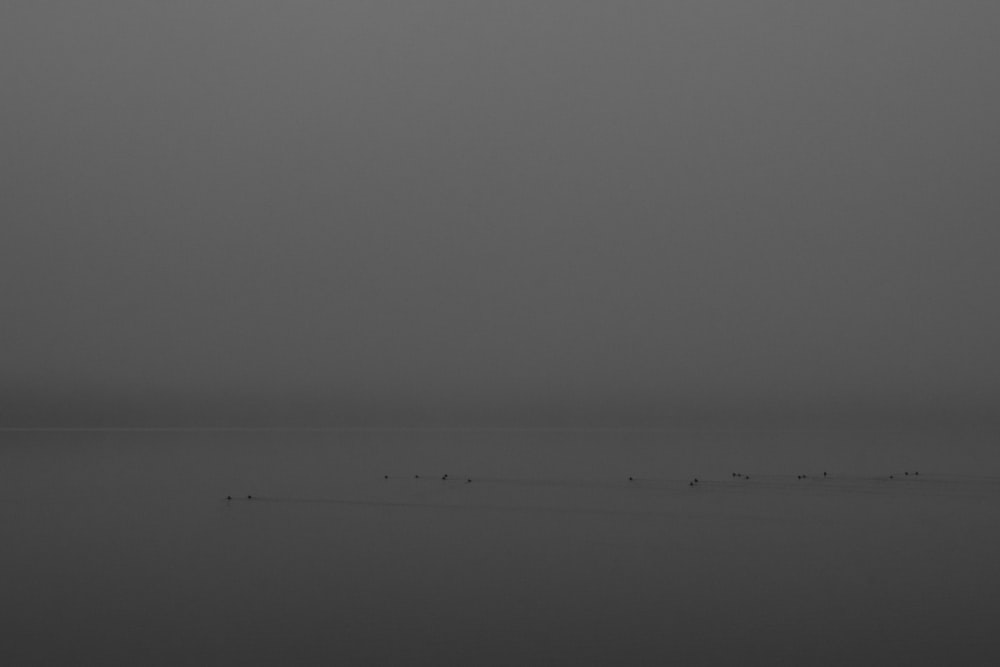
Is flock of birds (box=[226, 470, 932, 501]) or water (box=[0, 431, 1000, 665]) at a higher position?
flock of birds (box=[226, 470, 932, 501])

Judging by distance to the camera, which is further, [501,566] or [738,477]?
[738,477]

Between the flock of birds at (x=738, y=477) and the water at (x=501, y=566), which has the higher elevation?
the flock of birds at (x=738, y=477)

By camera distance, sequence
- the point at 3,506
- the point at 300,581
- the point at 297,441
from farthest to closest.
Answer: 1. the point at 297,441
2. the point at 3,506
3. the point at 300,581

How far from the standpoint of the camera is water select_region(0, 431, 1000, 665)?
2111 mm

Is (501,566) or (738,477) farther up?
(738,477)

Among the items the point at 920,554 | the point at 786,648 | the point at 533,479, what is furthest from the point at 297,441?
the point at 786,648

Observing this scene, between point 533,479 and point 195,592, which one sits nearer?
point 195,592

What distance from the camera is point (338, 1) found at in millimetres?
13328

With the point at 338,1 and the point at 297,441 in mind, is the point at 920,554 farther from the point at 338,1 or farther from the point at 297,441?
the point at 338,1

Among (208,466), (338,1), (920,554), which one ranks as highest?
(338,1)

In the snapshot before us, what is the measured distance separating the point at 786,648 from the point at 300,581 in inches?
63.1

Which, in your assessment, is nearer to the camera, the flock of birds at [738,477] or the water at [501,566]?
the water at [501,566]

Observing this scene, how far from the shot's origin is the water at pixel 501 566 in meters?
2.11

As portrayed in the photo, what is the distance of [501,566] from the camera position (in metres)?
3.16
